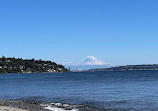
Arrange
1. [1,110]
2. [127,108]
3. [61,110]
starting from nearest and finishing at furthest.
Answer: [1,110], [61,110], [127,108]

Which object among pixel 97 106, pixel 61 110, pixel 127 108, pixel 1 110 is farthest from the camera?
pixel 97 106

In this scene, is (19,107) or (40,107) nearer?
(19,107)

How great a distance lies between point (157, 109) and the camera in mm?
44531

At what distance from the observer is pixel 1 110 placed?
35062 mm

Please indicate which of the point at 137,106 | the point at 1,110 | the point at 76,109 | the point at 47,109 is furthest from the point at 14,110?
the point at 137,106

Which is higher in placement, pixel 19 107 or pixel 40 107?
pixel 19 107

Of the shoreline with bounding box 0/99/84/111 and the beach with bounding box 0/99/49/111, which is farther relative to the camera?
the shoreline with bounding box 0/99/84/111

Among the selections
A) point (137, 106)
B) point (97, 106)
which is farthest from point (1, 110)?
point (137, 106)

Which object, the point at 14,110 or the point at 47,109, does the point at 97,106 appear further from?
the point at 14,110

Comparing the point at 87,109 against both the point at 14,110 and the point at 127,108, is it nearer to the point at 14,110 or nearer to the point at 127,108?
the point at 127,108

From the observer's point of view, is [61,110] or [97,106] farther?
[97,106]

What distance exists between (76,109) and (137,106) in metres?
12.5

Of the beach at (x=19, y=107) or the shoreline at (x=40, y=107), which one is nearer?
the beach at (x=19, y=107)

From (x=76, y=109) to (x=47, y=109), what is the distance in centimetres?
520
